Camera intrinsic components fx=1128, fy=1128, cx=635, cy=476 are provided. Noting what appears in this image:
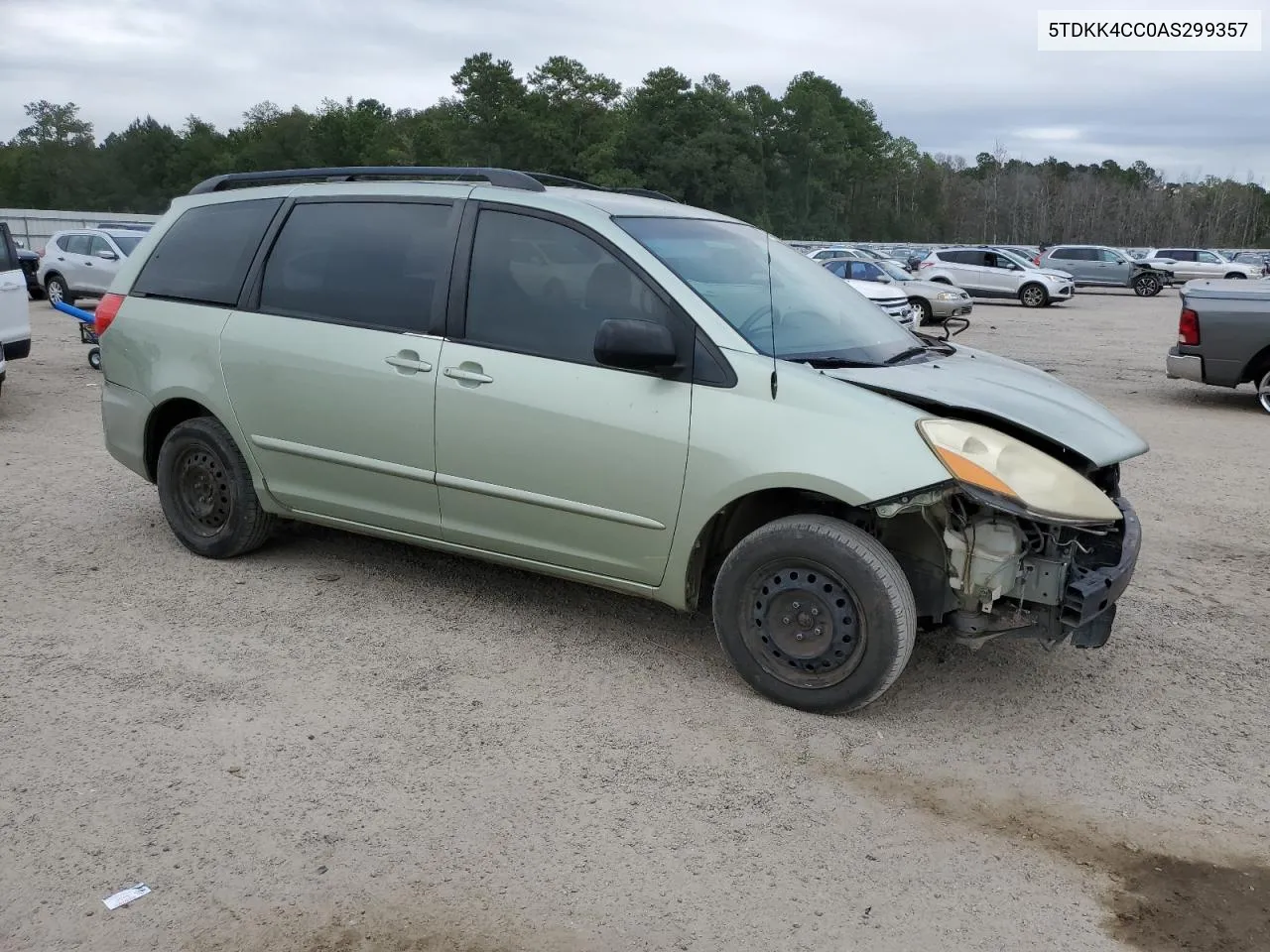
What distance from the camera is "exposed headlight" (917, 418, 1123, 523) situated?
372 cm

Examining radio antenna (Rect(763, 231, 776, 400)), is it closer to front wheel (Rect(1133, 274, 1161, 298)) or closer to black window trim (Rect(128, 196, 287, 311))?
black window trim (Rect(128, 196, 287, 311))

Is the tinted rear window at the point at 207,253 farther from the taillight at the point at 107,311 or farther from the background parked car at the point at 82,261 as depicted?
the background parked car at the point at 82,261

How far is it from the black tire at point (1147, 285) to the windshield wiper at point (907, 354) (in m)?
38.4

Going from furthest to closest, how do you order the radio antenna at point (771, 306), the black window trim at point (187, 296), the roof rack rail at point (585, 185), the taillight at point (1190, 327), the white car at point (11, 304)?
the taillight at point (1190, 327)
the white car at point (11, 304)
the black window trim at point (187, 296)
the roof rack rail at point (585, 185)
the radio antenna at point (771, 306)

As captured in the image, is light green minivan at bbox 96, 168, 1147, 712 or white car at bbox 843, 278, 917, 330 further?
white car at bbox 843, 278, 917, 330

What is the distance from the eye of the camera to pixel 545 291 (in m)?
4.59

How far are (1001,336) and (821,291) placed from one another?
1821 centimetres

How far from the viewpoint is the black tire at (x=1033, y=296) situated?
32375mm

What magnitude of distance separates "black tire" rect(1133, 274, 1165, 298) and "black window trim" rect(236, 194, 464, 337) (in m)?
39.2

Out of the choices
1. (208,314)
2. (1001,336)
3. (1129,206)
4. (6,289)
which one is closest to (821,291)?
(208,314)

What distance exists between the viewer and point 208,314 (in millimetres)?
5484

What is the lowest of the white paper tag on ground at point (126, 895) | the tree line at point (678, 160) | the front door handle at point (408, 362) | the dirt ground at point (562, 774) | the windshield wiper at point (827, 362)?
the white paper tag on ground at point (126, 895)

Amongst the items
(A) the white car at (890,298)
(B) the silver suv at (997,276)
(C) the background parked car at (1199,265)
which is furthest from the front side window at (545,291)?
(C) the background parked car at (1199,265)

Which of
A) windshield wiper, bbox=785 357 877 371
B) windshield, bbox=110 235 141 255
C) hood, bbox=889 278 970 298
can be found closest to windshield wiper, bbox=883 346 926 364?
windshield wiper, bbox=785 357 877 371
